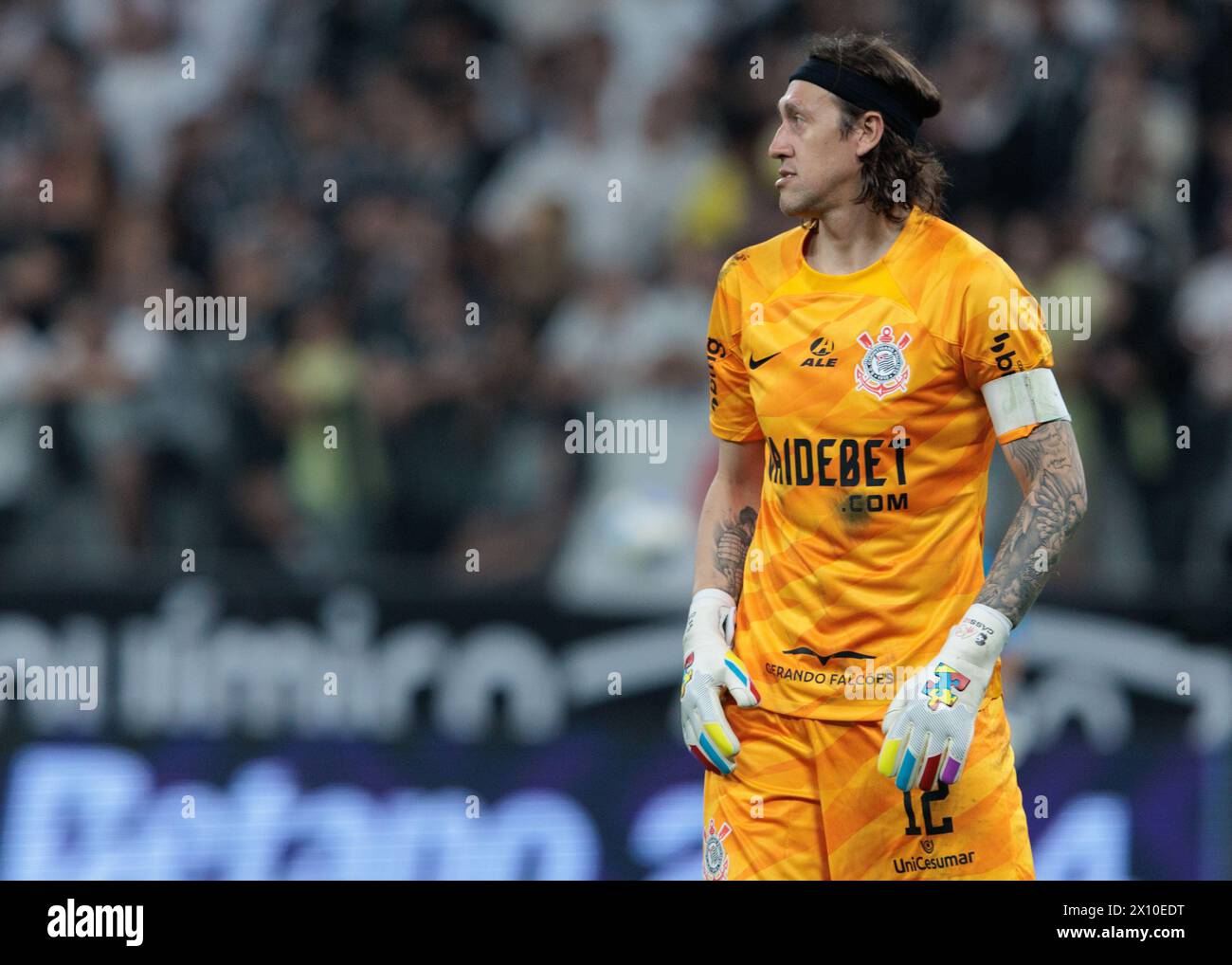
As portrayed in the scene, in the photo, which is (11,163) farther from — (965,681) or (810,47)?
(965,681)

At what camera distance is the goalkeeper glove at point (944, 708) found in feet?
14.3

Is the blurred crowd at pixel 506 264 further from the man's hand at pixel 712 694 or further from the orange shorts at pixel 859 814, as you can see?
the orange shorts at pixel 859 814

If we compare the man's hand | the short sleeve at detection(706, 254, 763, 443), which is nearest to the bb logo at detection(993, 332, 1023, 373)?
the short sleeve at detection(706, 254, 763, 443)

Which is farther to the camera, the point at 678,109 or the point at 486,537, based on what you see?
the point at 678,109

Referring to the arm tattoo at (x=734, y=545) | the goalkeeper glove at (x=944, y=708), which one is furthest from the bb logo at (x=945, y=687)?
the arm tattoo at (x=734, y=545)

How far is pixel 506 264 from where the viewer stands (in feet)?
32.8

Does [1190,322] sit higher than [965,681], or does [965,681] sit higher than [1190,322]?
[1190,322]

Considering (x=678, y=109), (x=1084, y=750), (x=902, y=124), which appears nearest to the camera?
(x=902, y=124)

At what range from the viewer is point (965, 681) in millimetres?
4398

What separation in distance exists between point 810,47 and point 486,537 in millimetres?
4815

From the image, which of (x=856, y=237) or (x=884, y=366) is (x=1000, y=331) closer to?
(x=884, y=366)

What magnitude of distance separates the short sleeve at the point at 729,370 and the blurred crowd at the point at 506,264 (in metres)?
3.56

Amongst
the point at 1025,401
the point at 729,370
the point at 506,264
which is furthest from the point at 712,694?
the point at 506,264
